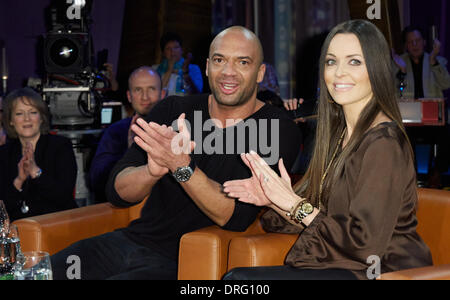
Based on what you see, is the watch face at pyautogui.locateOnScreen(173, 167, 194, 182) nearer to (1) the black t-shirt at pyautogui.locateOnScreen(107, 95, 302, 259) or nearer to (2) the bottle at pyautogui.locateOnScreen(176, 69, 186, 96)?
(1) the black t-shirt at pyautogui.locateOnScreen(107, 95, 302, 259)

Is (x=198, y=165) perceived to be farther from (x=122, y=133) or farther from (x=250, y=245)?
(x=122, y=133)

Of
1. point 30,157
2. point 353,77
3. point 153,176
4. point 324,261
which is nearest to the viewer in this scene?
point 324,261

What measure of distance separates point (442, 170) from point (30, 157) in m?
3.86

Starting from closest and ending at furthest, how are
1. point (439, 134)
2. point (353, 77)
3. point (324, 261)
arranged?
point (324, 261) → point (353, 77) → point (439, 134)

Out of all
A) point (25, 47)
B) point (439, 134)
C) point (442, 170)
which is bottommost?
point (442, 170)

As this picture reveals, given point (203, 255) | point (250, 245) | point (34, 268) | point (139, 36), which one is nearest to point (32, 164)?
point (203, 255)

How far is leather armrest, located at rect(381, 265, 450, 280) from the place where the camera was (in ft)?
5.08

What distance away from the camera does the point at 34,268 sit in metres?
1.45

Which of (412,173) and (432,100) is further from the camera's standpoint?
(432,100)

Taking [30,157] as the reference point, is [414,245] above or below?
below

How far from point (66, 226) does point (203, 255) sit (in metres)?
0.71

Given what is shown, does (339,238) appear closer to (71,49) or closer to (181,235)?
(181,235)
